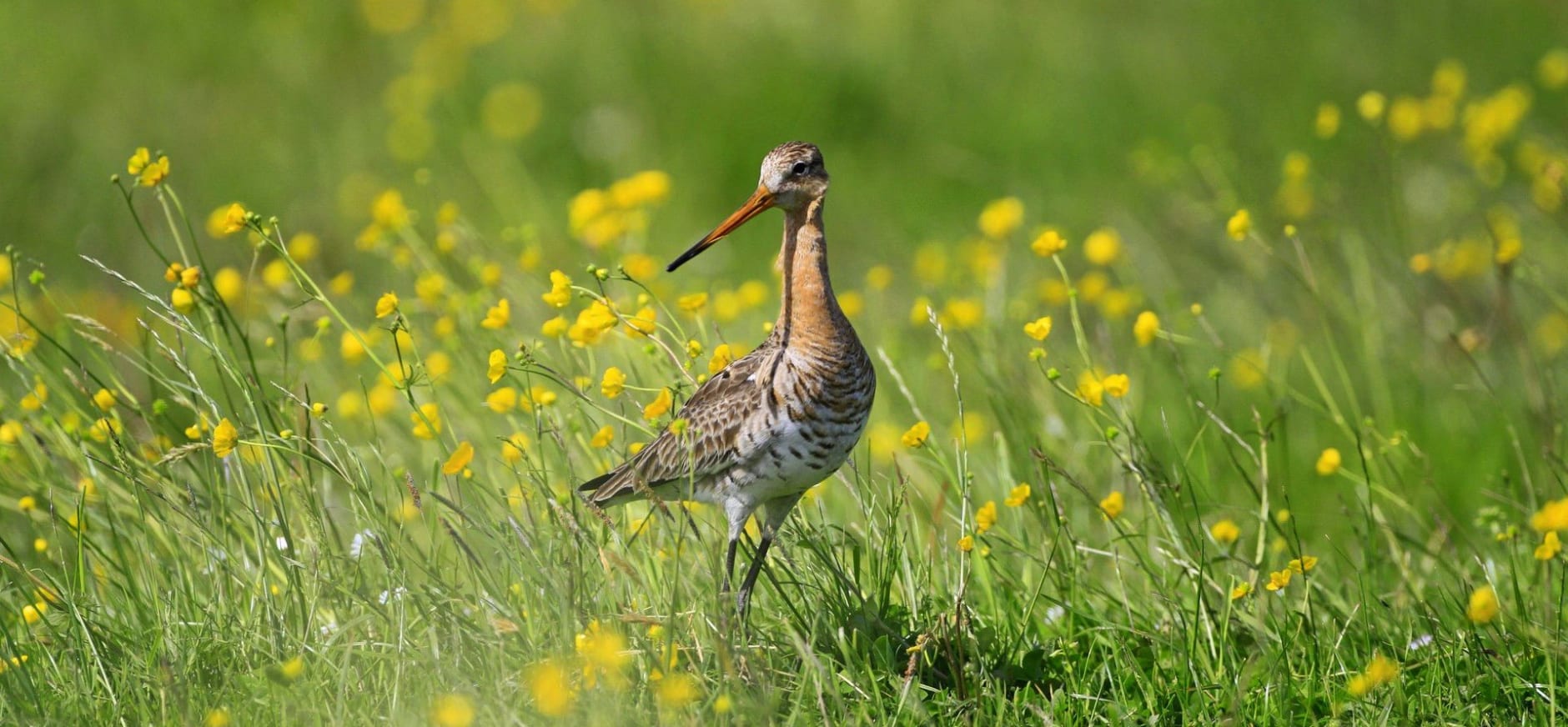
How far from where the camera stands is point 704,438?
13.4 ft

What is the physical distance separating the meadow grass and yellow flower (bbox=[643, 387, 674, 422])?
0.5 inches

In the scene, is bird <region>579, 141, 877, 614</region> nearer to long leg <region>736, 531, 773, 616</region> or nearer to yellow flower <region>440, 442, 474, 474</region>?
long leg <region>736, 531, 773, 616</region>

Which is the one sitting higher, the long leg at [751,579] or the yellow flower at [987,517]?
the yellow flower at [987,517]

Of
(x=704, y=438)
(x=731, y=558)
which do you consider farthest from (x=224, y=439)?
(x=731, y=558)

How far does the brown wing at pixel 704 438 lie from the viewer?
404 cm

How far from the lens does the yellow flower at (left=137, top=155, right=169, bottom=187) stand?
4.20 meters

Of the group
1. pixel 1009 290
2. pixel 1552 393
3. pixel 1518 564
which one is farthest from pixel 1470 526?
pixel 1009 290

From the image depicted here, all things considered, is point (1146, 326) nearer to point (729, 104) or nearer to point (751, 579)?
point (751, 579)

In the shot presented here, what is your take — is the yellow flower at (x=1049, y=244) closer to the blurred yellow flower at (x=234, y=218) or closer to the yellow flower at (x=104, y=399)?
the blurred yellow flower at (x=234, y=218)

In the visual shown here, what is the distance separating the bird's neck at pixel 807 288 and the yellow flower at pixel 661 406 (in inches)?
13.4

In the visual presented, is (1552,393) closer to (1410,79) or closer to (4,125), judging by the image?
(1410,79)

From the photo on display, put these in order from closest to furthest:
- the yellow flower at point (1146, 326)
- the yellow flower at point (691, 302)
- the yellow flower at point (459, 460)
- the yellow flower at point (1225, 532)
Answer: the yellow flower at point (459, 460)
the yellow flower at point (691, 302)
the yellow flower at point (1146, 326)
the yellow flower at point (1225, 532)

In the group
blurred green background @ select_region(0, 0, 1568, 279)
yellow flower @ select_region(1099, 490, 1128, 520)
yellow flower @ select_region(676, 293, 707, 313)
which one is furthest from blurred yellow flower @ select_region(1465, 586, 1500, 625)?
blurred green background @ select_region(0, 0, 1568, 279)

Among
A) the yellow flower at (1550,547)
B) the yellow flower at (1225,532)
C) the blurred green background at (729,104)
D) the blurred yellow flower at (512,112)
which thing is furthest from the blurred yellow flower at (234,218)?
the blurred yellow flower at (512,112)
